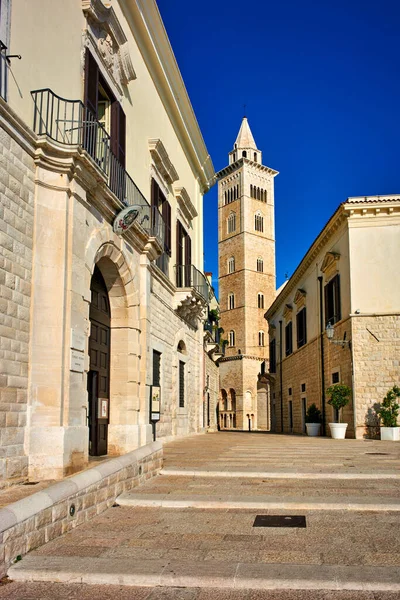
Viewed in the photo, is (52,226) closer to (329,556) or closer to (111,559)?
(111,559)

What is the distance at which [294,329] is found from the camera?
31500 mm

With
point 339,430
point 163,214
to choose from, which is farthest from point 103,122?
point 339,430

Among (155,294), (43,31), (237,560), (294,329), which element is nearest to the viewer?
(237,560)

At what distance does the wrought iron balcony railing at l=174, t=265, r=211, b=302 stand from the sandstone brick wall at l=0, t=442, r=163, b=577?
39.3 feet

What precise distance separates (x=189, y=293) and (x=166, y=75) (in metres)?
6.48

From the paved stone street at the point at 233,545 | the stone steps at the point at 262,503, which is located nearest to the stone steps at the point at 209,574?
the paved stone street at the point at 233,545

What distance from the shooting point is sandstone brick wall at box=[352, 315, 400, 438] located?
767 inches

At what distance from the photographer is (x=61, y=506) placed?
221 inches

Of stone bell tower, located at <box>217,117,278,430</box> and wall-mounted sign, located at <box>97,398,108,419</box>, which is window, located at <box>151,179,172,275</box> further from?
stone bell tower, located at <box>217,117,278,430</box>

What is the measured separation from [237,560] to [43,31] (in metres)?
7.78

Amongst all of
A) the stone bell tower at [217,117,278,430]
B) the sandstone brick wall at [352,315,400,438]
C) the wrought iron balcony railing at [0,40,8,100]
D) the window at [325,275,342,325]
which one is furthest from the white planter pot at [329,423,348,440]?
the stone bell tower at [217,117,278,430]

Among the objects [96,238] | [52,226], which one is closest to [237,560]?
[52,226]

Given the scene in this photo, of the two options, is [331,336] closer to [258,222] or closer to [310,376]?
[310,376]

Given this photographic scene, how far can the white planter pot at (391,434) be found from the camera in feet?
60.0
